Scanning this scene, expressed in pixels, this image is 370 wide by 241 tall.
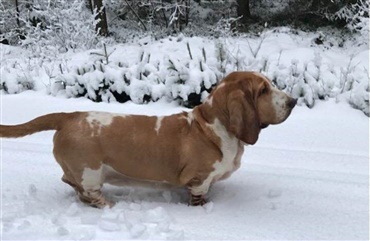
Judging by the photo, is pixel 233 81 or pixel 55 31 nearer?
pixel 233 81

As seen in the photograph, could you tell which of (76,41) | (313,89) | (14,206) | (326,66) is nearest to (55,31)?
(76,41)

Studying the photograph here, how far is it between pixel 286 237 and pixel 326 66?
160 inches

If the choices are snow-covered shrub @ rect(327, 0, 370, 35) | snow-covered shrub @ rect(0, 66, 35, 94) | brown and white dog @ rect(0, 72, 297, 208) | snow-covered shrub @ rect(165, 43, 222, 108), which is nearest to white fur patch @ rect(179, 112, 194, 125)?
brown and white dog @ rect(0, 72, 297, 208)

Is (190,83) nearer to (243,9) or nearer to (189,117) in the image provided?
(189,117)

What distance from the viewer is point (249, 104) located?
9.04 ft

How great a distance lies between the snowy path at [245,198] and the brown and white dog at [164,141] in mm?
181

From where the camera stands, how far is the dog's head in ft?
9.02

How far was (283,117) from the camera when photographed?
2.83 meters

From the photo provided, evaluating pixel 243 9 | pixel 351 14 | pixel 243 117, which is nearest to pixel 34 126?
pixel 243 117

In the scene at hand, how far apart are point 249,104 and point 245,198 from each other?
2.25ft

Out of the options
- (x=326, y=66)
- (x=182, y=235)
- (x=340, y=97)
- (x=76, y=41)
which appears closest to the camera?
(x=182, y=235)

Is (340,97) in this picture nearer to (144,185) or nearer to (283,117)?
(283,117)

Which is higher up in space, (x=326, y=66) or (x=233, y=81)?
(x=233, y=81)

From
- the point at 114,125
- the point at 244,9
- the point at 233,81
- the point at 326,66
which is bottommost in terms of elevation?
the point at 244,9
